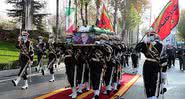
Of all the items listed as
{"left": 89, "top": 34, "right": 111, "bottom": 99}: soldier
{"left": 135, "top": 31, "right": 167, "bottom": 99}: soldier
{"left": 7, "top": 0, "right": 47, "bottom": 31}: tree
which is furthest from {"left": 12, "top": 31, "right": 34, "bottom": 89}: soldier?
{"left": 7, "top": 0, "right": 47, "bottom": 31}: tree

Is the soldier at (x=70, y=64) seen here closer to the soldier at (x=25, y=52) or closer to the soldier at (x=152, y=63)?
the soldier at (x=25, y=52)

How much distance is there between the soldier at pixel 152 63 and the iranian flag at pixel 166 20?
1.52 metres

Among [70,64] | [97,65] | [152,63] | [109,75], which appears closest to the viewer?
[152,63]

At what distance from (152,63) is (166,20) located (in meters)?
2.31

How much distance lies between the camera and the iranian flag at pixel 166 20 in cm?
1169

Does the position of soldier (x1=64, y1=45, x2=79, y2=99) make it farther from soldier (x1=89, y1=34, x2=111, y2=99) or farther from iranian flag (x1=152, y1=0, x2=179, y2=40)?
iranian flag (x1=152, y1=0, x2=179, y2=40)

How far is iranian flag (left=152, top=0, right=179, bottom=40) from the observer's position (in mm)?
11688

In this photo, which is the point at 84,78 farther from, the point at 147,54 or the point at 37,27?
the point at 37,27

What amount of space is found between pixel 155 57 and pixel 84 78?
3094 millimetres

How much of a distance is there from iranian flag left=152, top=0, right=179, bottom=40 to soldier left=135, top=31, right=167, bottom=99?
4.99 feet

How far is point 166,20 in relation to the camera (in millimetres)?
11898

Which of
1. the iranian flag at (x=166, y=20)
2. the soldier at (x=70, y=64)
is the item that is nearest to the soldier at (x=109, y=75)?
the soldier at (x=70, y=64)

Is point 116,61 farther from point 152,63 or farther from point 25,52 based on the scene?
point 152,63

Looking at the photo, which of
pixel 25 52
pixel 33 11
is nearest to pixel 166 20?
pixel 25 52
